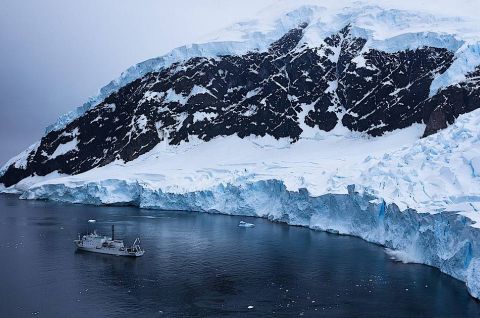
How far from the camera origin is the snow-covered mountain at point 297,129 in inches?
2003

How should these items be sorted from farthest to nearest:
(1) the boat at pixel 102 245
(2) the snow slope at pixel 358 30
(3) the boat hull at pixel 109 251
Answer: (2) the snow slope at pixel 358 30 < (1) the boat at pixel 102 245 < (3) the boat hull at pixel 109 251

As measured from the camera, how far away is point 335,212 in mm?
60219

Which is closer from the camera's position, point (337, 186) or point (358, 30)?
point (337, 186)

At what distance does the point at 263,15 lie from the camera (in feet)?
476

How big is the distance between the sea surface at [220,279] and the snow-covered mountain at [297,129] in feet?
19.6

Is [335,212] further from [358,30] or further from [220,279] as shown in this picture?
[358,30]

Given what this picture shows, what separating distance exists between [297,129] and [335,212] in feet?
176

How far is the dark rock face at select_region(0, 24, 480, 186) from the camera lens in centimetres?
10756

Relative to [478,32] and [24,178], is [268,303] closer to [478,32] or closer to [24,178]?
[478,32]

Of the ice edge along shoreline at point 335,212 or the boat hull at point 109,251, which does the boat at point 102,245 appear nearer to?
the boat hull at point 109,251

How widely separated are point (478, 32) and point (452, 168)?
2634 inches

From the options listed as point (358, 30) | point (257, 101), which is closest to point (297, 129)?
point (257, 101)

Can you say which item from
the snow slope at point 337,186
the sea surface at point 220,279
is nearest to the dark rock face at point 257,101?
the snow slope at point 337,186

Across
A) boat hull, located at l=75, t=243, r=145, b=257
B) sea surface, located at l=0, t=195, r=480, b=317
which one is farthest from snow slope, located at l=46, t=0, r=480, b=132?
boat hull, located at l=75, t=243, r=145, b=257
